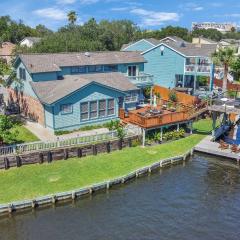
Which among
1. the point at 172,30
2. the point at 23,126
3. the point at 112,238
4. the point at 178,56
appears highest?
the point at 172,30

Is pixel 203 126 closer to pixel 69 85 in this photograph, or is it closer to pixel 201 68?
pixel 201 68

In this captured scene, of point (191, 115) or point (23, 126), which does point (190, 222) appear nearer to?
point (191, 115)

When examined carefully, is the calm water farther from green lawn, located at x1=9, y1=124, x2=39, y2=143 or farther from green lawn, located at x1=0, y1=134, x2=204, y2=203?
green lawn, located at x1=9, y1=124, x2=39, y2=143

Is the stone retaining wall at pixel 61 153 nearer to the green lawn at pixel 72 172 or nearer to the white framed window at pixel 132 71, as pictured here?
the green lawn at pixel 72 172

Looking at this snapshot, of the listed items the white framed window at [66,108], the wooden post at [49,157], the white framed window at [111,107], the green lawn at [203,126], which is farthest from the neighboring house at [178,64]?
the wooden post at [49,157]

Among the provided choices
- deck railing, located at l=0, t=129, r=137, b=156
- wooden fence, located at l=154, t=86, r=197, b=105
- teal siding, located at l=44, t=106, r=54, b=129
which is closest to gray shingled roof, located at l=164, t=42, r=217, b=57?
wooden fence, located at l=154, t=86, r=197, b=105

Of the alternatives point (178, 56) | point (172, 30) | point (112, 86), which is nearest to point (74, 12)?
point (172, 30)
